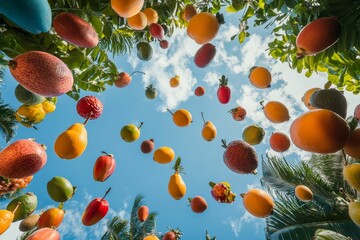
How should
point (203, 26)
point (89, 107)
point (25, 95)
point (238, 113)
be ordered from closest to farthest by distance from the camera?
point (25, 95), point (89, 107), point (203, 26), point (238, 113)

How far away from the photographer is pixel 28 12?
4.52ft

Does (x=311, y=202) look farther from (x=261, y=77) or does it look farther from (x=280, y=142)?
(x=261, y=77)

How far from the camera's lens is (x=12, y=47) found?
84.0 inches

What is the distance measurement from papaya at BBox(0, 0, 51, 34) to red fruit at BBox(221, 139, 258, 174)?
6.45ft

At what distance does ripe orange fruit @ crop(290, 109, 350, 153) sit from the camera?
160cm

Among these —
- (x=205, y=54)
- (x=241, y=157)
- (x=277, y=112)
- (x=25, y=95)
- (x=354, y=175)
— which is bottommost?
(x=25, y=95)

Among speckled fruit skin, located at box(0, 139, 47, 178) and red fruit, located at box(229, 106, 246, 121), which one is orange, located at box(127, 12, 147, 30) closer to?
speckled fruit skin, located at box(0, 139, 47, 178)

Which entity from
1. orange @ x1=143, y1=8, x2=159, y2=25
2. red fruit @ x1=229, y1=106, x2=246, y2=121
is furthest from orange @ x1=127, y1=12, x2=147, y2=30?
red fruit @ x1=229, y1=106, x2=246, y2=121

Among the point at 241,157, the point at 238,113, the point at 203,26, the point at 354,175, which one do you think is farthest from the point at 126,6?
the point at 238,113

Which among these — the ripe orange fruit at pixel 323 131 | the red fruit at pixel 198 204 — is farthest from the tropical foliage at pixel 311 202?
the ripe orange fruit at pixel 323 131

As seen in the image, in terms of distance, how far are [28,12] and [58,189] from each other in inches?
74.4

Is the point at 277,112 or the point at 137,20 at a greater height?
the point at 277,112

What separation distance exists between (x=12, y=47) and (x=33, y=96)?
59 centimetres

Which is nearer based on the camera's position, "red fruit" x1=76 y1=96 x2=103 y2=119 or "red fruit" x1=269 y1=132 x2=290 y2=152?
"red fruit" x1=76 y1=96 x2=103 y2=119
